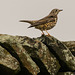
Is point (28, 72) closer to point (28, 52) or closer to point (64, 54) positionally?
point (28, 52)

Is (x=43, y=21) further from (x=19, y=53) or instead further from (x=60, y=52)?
(x=19, y=53)

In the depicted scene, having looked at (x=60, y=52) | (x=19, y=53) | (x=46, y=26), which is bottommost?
(x=60, y=52)

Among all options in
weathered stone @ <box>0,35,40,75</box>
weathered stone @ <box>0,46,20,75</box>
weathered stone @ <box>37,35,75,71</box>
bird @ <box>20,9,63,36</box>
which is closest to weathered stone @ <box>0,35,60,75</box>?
weathered stone @ <box>0,35,40,75</box>

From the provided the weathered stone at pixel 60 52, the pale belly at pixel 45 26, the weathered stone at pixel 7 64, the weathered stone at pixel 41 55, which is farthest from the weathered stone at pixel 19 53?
the pale belly at pixel 45 26

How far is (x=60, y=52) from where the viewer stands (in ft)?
37.2

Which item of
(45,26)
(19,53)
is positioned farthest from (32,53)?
(45,26)

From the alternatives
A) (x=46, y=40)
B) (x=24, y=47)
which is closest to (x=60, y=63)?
(x=46, y=40)

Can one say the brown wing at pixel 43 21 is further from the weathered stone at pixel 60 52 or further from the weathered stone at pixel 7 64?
the weathered stone at pixel 7 64

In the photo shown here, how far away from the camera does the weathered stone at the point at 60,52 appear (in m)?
11.3

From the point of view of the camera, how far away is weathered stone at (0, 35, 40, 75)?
9578mm

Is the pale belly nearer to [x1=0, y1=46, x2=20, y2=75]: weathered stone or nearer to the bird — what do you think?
the bird

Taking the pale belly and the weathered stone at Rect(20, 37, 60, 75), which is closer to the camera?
the weathered stone at Rect(20, 37, 60, 75)

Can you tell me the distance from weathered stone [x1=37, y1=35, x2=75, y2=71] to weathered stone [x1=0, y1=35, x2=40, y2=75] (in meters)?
1.76

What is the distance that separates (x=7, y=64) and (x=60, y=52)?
3.48 meters
